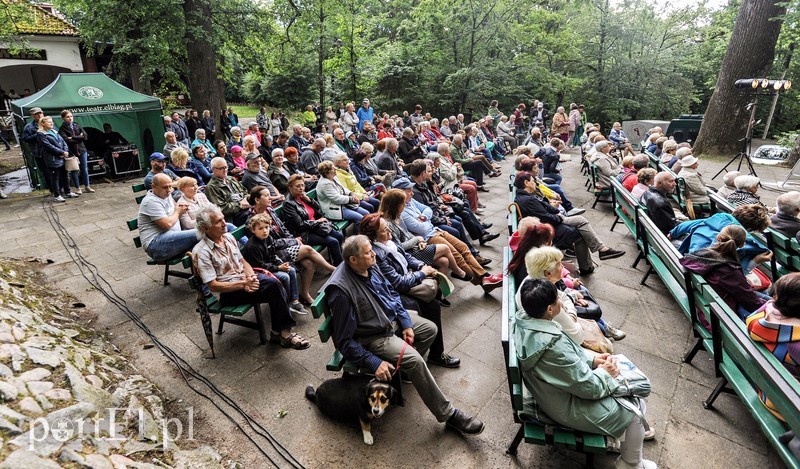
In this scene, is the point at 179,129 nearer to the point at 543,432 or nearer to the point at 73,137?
the point at 73,137

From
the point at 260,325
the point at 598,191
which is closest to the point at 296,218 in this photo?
the point at 260,325

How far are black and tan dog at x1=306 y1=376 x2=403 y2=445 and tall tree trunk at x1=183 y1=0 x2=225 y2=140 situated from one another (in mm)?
11457

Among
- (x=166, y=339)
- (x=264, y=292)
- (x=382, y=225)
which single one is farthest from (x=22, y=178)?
(x=382, y=225)

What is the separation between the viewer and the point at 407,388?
10.8 ft

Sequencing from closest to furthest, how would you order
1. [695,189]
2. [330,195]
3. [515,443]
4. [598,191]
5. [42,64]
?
[515,443] < [330,195] < [695,189] < [598,191] < [42,64]

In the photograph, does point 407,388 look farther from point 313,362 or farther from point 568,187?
point 568,187

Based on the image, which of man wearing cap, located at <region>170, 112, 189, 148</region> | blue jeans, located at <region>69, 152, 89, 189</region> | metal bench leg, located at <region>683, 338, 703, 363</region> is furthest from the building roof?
metal bench leg, located at <region>683, 338, 703, 363</region>

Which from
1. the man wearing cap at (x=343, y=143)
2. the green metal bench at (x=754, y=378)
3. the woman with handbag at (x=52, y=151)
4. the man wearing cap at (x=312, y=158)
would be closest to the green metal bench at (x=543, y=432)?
the green metal bench at (x=754, y=378)

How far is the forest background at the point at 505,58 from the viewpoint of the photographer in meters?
16.6

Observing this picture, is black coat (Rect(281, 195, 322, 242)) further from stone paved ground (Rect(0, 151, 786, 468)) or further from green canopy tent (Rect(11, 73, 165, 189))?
green canopy tent (Rect(11, 73, 165, 189))

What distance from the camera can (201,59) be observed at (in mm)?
12117

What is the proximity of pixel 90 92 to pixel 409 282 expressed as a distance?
33.8ft

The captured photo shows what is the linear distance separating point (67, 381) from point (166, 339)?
1.20 m

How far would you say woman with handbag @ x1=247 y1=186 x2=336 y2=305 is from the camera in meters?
4.28
